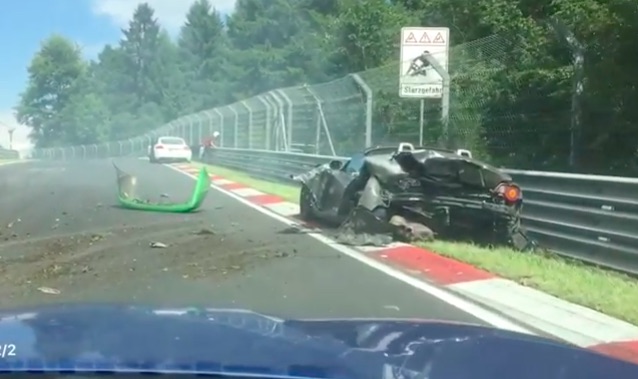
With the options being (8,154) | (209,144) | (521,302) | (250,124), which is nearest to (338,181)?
(521,302)

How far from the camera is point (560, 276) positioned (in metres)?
10.2

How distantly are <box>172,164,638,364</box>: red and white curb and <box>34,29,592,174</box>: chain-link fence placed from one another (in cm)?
526

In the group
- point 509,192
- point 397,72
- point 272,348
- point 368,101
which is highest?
point 397,72

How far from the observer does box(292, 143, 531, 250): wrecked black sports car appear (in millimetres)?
12836

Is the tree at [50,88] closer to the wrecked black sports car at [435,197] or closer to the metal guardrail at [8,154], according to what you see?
the metal guardrail at [8,154]

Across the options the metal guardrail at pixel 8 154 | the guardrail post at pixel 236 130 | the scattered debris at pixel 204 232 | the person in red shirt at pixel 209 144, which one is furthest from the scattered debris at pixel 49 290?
the metal guardrail at pixel 8 154

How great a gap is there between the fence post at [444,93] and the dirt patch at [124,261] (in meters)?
5.84

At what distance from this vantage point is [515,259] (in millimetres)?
11695

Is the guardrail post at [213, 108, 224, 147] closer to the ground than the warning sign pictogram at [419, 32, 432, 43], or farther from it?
closer to the ground

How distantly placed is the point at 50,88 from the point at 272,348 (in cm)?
8461

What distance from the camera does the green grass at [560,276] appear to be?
8711 millimetres

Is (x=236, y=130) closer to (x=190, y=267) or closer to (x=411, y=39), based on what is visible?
(x=411, y=39)

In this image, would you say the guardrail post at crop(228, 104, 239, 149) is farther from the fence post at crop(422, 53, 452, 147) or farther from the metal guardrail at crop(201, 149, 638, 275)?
the metal guardrail at crop(201, 149, 638, 275)

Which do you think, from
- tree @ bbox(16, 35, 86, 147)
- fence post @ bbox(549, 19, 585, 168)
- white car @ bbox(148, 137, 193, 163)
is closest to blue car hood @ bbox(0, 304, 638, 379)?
fence post @ bbox(549, 19, 585, 168)
